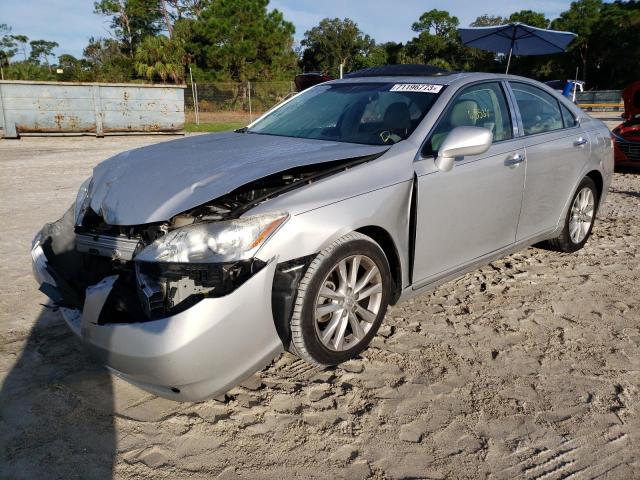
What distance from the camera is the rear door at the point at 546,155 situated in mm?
3828

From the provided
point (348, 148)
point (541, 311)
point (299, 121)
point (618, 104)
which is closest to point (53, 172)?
point (299, 121)

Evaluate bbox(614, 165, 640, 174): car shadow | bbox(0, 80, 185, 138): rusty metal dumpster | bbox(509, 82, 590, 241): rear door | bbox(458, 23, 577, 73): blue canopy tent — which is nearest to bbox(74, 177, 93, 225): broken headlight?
bbox(509, 82, 590, 241): rear door

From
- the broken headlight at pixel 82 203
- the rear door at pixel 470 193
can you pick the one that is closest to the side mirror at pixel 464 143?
the rear door at pixel 470 193

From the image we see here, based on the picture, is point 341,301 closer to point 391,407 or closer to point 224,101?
point 391,407

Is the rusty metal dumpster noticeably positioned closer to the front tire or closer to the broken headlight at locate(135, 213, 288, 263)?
the broken headlight at locate(135, 213, 288, 263)

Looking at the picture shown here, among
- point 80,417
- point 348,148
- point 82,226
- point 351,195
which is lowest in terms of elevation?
point 80,417

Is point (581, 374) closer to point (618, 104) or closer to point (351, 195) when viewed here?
point (351, 195)

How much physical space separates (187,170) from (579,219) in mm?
3685

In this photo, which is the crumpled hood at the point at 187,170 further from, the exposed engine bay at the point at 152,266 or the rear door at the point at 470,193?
the rear door at the point at 470,193

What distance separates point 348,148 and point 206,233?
1.12 metres

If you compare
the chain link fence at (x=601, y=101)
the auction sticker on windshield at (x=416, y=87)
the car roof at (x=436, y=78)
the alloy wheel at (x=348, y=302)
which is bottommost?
the alloy wheel at (x=348, y=302)

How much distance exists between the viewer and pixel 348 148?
3000 mm

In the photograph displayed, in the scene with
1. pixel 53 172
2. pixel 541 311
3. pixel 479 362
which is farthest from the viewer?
pixel 53 172

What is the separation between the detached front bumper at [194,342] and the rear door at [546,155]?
2.39 m
